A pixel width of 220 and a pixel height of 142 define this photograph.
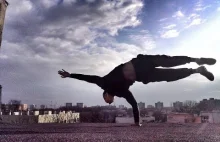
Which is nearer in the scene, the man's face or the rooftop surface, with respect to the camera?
the rooftop surface

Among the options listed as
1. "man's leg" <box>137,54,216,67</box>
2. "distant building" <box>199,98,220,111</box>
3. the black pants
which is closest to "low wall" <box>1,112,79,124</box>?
the black pants

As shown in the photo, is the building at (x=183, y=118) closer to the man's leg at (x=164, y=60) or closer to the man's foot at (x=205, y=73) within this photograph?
the man's foot at (x=205, y=73)

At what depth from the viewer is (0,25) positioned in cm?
2002

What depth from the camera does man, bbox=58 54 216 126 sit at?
519 cm

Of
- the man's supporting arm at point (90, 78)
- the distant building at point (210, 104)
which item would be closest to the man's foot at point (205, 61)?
the man's supporting arm at point (90, 78)

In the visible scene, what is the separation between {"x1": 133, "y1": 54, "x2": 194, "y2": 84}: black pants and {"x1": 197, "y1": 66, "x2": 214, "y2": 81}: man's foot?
584 millimetres

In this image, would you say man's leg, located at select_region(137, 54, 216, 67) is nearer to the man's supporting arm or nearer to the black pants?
the black pants

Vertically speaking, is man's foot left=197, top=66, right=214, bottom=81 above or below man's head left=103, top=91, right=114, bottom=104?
above

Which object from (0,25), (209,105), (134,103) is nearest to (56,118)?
(0,25)

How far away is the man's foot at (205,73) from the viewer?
5729 millimetres

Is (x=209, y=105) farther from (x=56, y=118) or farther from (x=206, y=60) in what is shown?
(x=206, y=60)

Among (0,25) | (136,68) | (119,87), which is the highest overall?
(0,25)

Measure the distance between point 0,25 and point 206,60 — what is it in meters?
18.7

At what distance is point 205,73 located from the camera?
5.78 m
